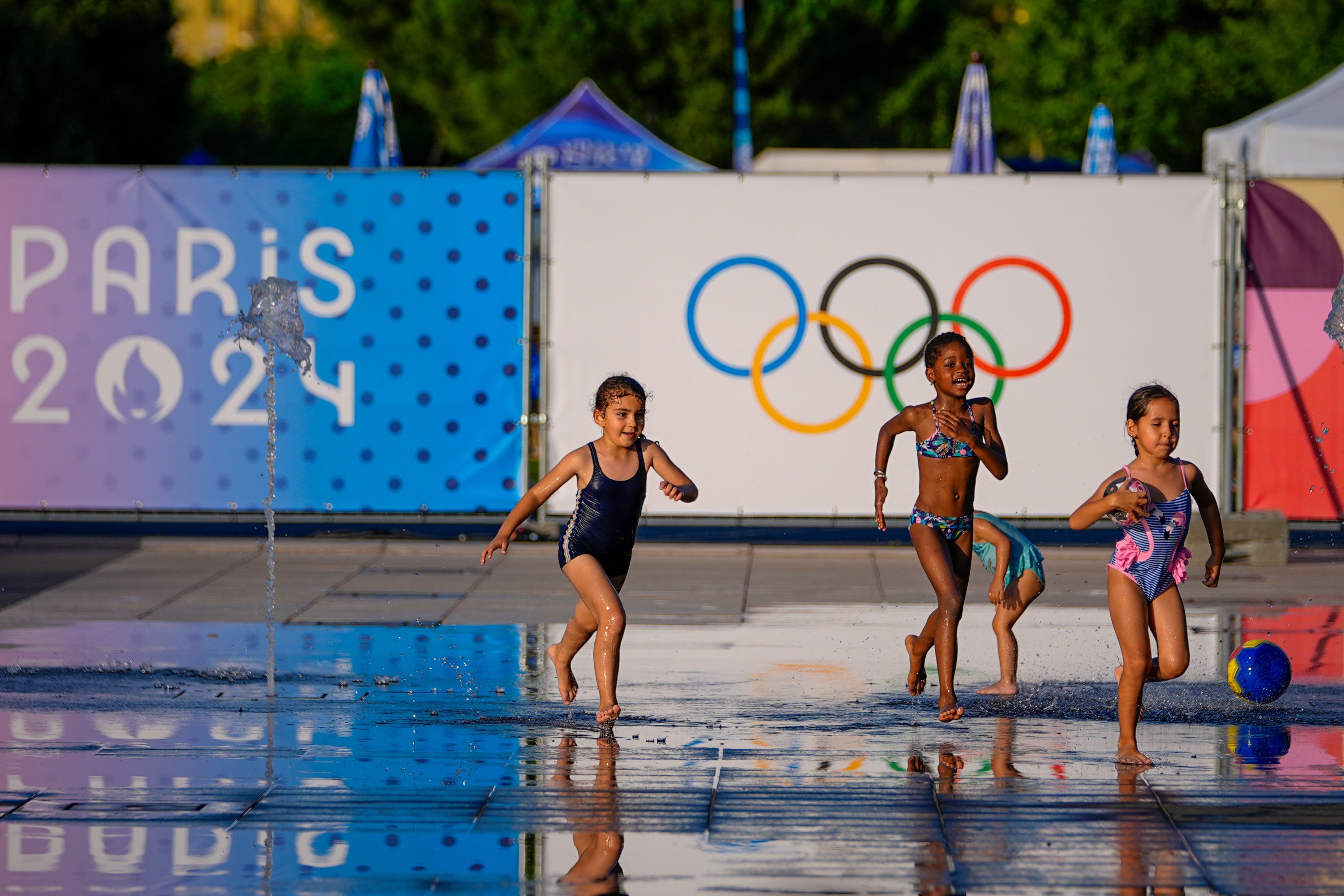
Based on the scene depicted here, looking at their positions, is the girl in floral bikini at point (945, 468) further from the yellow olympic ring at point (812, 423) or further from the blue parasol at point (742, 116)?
the blue parasol at point (742, 116)

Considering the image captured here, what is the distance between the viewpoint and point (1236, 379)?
1349cm

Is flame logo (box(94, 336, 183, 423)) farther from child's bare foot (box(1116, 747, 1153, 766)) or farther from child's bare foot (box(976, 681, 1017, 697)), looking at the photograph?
child's bare foot (box(1116, 747, 1153, 766))

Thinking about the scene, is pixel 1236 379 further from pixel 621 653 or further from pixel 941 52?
pixel 941 52

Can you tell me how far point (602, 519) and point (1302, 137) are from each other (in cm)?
1347

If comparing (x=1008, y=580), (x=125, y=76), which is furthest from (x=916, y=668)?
(x=125, y=76)

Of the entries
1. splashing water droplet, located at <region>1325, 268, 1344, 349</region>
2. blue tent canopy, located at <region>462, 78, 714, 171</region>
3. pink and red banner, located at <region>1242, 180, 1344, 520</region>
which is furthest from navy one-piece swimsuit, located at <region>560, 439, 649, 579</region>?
blue tent canopy, located at <region>462, 78, 714, 171</region>

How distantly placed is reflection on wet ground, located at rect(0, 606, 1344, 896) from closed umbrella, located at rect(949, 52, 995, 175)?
8576mm

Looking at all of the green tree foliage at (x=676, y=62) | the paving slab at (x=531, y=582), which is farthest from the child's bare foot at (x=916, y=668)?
the green tree foliage at (x=676, y=62)

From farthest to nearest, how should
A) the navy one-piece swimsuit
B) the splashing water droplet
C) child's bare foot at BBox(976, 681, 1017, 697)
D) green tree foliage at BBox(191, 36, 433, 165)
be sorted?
green tree foliage at BBox(191, 36, 433, 165), the splashing water droplet, child's bare foot at BBox(976, 681, 1017, 697), the navy one-piece swimsuit

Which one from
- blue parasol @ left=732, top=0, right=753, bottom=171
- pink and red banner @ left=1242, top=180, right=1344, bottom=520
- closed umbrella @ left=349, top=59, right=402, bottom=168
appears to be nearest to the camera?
pink and red banner @ left=1242, top=180, right=1344, bottom=520

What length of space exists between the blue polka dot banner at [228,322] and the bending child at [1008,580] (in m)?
5.80

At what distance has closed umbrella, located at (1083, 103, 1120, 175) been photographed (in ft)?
57.3

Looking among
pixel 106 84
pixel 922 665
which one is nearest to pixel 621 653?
pixel 922 665

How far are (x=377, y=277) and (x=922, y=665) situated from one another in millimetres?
6554
